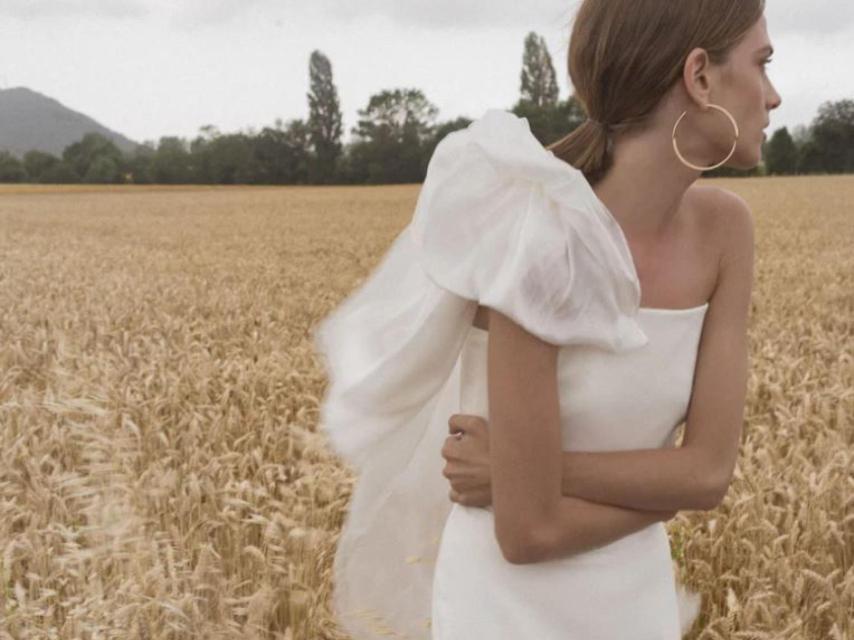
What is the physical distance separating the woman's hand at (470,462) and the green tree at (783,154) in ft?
200

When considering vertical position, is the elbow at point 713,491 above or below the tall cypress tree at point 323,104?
below

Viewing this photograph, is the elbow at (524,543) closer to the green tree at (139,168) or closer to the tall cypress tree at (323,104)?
the green tree at (139,168)

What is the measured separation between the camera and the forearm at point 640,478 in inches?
Result: 56.2

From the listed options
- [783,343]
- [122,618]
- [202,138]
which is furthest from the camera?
[202,138]

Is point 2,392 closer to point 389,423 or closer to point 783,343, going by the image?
point 389,423

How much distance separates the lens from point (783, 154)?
58.9 metres

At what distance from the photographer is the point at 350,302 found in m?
1.75

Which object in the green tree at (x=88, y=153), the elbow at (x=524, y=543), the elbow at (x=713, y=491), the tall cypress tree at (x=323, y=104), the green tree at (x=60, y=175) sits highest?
the tall cypress tree at (x=323, y=104)

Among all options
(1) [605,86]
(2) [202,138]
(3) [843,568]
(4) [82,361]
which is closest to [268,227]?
(4) [82,361]

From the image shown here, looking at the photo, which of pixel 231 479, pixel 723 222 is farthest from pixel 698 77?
pixel 231 479

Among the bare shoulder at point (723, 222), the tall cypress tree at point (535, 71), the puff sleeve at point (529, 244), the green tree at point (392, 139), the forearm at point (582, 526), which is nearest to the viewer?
the puff sleeve at point (529, 244)

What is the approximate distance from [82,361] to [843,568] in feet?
13.9

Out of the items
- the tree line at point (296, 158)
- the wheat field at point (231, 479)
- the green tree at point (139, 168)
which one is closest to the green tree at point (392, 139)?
the tree line at point (296, 158)

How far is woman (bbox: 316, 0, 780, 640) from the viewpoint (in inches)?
52.9
